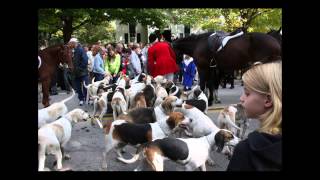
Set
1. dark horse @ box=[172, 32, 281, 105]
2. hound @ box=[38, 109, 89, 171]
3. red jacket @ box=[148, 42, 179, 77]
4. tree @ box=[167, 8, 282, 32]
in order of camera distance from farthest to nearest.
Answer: tree @ box=[167, 8, 282, 32] < red jacket @ box=[148, 42, 179, 77] < dark horse @ box=[172, 32, 281, 105] < hound @ box=[38, 109, 89, 171]

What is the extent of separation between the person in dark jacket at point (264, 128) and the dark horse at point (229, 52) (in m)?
9.09

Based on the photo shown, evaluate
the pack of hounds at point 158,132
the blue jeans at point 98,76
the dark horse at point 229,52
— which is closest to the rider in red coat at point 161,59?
the dark horse at point 229,52

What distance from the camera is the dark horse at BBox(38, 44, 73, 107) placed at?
11.1m

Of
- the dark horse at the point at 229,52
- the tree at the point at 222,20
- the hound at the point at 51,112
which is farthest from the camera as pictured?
the tree at the point at 222,20

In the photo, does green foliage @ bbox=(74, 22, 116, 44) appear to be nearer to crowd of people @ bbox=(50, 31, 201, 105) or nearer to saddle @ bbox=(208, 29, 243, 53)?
crowd of people @ bbox=(50, 31, 201, 105)

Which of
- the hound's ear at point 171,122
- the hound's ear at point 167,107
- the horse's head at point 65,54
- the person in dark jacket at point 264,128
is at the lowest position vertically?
the hound's ear at point 171,122

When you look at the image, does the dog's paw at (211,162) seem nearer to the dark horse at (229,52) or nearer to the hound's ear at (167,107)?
the hound's ear at (167,107)

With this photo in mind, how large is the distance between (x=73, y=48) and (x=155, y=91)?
3522mm

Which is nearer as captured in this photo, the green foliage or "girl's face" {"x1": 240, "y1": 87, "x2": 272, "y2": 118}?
"girl's face" {"x1": 240, "y1": 87, "x2": 272, "y2": 118}

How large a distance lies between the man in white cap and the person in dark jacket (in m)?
11.5

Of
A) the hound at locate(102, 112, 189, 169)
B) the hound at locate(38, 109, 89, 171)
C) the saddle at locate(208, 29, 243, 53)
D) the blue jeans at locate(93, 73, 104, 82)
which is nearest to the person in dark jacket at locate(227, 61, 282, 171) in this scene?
the hound at locate(38, 109, 89, 171)

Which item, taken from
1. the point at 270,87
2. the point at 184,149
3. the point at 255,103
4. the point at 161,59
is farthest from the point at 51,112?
the point at 270,87

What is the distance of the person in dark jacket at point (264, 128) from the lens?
2150mm
